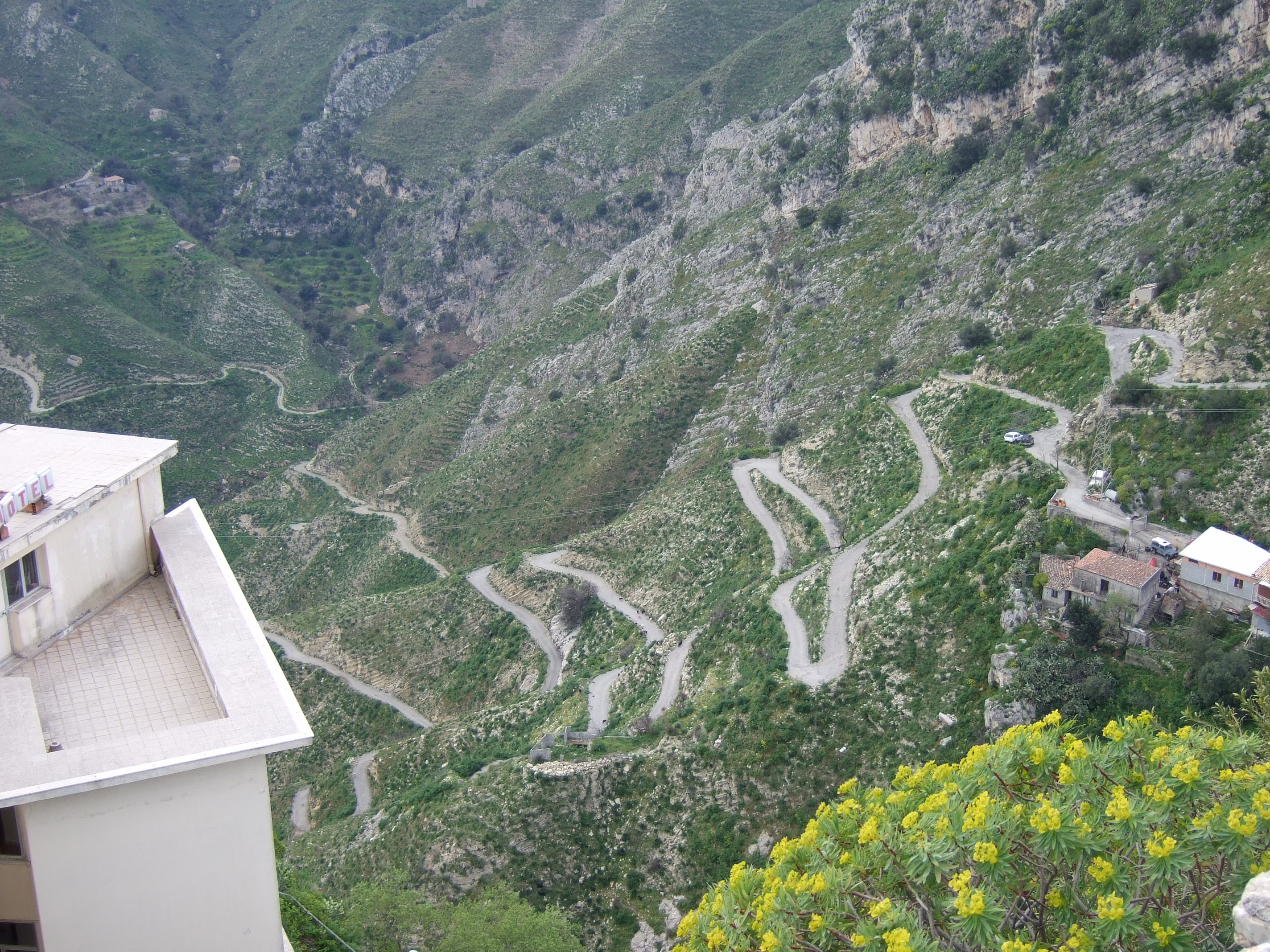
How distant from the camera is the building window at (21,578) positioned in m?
19.1

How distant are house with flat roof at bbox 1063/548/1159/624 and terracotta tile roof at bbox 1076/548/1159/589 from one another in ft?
0.04

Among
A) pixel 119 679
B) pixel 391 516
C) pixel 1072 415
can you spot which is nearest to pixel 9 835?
pixel 119 679

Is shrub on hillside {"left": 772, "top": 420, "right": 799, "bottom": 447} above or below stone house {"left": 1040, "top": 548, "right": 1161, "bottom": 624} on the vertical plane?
below

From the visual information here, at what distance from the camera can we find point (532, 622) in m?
54.8

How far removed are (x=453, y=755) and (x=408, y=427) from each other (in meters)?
54.7

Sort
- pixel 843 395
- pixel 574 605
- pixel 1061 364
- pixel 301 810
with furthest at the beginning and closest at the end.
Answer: pixel 843 395, pixel 574 605, pixel 301 810, pixel 1061 364

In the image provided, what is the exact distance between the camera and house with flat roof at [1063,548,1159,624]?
91.4 ft

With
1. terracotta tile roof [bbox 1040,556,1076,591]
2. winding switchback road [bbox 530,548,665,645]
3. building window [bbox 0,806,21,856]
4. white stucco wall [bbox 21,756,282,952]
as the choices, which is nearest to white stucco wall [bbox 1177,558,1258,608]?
terracotta tile roof [bbox 1040,556,1076,591]

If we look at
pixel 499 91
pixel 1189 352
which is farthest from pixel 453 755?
pixel 499 91

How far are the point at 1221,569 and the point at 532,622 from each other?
117 feet

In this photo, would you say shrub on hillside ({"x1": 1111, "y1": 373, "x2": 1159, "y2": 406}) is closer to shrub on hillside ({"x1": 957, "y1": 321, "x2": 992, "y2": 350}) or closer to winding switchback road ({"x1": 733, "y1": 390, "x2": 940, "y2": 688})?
winding switchback road ({"x1": 733, "y1": 390, "x2": 940, "y2": 688})

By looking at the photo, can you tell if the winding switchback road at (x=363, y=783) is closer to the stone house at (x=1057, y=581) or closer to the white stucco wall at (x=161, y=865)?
the white stucco wall at (x=161, y=865)

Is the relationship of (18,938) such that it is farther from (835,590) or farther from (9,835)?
(835,590)

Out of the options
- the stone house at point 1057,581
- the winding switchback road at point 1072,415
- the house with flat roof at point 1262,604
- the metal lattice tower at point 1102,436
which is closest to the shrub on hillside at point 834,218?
the winding switchback road at point 1072,415
